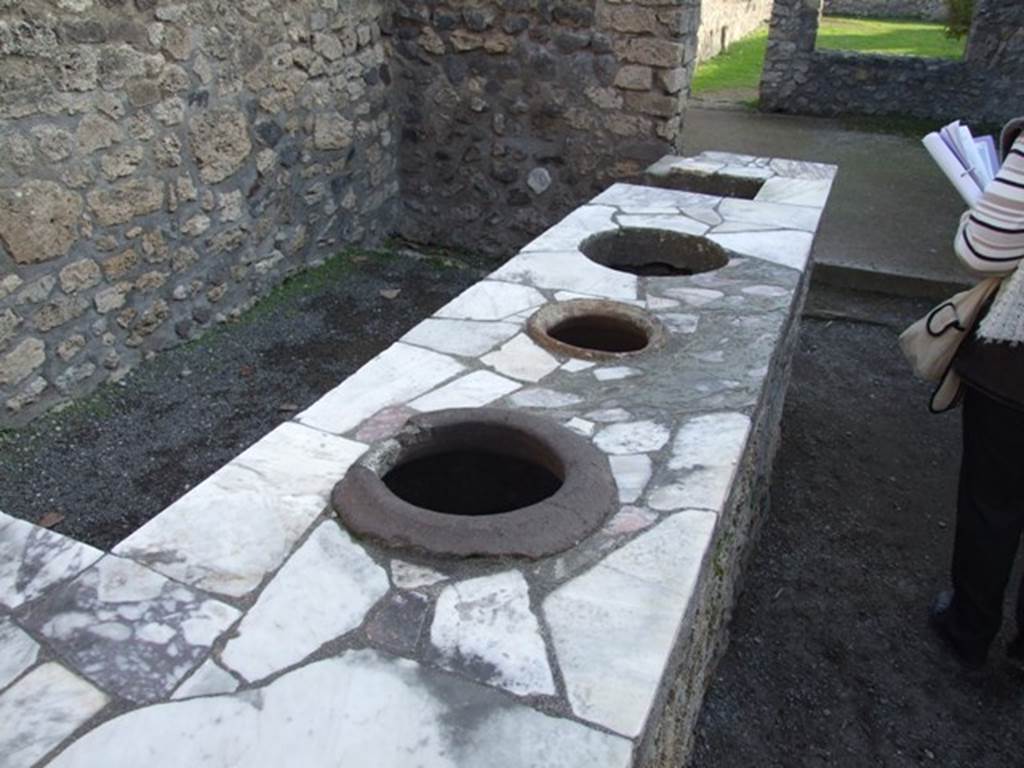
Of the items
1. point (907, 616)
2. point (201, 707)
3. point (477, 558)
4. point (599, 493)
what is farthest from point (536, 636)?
point (907, 616)

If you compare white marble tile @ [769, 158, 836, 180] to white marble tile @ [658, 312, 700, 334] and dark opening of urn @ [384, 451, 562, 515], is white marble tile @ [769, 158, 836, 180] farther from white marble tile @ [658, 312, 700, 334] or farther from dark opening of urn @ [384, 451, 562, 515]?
dark opening of urn @ [384, 451, 562, 515]

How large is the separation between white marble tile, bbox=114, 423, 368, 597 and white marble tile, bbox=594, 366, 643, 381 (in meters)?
0.75

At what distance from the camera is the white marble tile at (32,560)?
5.31ft

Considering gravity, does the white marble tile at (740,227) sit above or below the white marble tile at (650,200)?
above

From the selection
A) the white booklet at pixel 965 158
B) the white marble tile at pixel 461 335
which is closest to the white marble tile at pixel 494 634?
the white marble tile at pixel 461 335

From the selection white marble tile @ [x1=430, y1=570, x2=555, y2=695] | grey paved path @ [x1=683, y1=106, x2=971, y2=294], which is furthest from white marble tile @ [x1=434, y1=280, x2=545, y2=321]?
grey paved path @ [x1=683, y1=106, x2=971, y2=294]

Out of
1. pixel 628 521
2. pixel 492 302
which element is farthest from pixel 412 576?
pixel 492 302

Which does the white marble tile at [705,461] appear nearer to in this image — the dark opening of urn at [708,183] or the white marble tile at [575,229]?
the white marble tile at [575,229]

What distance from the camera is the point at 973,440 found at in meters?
2.43

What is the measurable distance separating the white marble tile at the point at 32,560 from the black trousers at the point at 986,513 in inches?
87.5

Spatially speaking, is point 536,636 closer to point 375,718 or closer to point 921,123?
point 375,718

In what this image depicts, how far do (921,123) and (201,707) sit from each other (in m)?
10.1

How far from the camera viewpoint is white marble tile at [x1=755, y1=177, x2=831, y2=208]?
4.10 metres

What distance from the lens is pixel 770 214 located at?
3.89 meters
